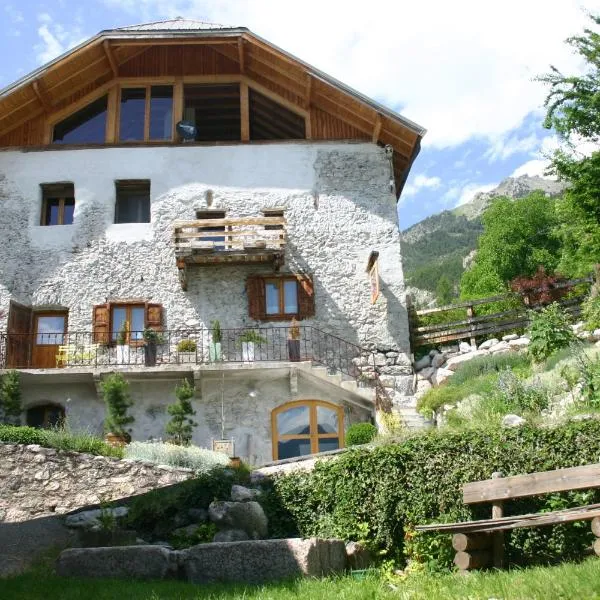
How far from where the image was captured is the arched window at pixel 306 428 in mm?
17953

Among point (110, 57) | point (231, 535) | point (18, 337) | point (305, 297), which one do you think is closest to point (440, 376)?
point (305, 297)

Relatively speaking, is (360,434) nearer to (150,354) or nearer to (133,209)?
(150,354)

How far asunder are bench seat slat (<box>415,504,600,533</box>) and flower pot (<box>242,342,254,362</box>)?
9.98 m

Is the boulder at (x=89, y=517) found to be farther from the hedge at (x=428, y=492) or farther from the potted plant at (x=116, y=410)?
the potted plant at (x=116, y=410)

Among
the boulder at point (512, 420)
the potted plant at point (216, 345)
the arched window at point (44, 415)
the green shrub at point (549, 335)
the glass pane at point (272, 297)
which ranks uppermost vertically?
the glass pane at point (272, 297)

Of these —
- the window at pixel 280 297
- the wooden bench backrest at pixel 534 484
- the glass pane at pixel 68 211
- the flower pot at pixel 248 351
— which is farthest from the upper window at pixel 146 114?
the wooden bench backrest at pixel 534 484

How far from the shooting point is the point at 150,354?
1828cm

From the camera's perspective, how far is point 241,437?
59.0 ft

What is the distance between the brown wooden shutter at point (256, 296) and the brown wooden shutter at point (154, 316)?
2206mm

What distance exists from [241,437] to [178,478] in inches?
155

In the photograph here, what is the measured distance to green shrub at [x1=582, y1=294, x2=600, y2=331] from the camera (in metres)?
17.7

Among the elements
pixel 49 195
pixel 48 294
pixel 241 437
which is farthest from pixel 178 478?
pixel 49 195

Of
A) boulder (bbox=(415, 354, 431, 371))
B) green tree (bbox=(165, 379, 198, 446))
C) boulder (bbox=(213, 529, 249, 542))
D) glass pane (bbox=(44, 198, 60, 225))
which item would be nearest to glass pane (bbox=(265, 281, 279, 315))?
green tree (bbox=(165, 379, 198, 446))

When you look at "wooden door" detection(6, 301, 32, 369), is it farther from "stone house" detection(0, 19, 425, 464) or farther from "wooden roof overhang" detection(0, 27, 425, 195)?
"wooden roof overhang" detection(0, 27, 425, 195)
